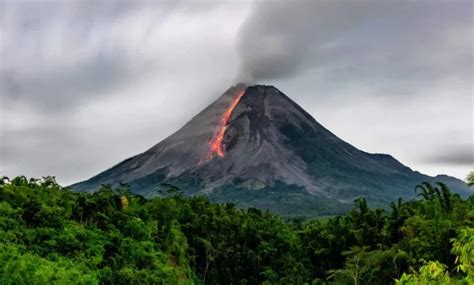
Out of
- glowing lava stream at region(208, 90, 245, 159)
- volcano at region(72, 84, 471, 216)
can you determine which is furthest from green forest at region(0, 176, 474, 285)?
glowing lava stream at region(208, 90, 245, 159)

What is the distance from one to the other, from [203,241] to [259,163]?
12892 centimetres

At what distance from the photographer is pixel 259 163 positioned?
162125mm

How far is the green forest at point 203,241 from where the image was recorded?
63.8ft

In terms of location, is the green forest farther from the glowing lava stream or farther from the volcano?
the glowing lava stream

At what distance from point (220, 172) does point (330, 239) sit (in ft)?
423

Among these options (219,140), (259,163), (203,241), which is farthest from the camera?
(219,140)

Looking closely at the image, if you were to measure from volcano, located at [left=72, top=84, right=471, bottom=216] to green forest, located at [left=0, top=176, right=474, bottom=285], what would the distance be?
9915cm

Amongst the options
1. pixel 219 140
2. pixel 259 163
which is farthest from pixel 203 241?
pixel 219 140

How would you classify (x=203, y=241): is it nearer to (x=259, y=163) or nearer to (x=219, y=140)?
(x=259, y=163)

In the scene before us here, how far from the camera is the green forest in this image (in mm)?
19453

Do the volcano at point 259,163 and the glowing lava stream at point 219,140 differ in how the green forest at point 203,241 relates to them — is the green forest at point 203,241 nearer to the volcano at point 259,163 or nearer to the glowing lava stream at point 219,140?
the volcano at point 259,163

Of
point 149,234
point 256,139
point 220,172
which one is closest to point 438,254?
point 149,234

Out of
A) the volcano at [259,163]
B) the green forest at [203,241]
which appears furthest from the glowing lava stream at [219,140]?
the green forest at [203,241]

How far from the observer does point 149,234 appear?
86.8 ft
